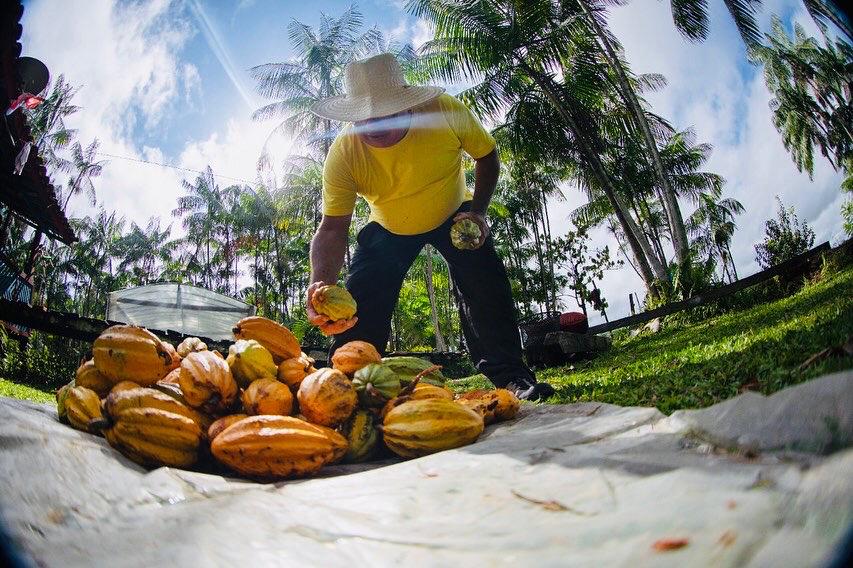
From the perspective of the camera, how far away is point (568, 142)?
414 inches

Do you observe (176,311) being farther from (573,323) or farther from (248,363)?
(248,363)

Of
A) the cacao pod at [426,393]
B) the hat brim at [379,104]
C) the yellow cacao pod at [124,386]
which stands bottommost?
the cacao pod at [426,393]

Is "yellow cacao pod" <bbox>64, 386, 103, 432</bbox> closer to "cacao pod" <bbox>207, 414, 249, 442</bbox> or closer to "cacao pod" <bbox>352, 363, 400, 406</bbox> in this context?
"cacao pod" <bbox>207, 414, 249, 442</bbox>

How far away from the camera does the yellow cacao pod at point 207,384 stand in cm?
142

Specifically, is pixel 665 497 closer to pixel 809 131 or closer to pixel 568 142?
pixel 809 131

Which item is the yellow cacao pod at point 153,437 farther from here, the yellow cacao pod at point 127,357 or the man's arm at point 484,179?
the man's arm at point 484,179

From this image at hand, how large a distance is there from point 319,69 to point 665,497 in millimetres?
3151

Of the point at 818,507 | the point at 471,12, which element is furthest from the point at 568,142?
the point at 818,507

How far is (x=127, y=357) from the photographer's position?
1.48 meters

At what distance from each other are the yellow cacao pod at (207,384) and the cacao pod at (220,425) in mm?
87

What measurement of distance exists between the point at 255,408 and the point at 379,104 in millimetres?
1841

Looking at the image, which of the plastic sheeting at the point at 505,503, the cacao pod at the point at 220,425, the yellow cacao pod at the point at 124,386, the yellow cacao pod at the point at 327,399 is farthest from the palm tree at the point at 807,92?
the yellow cacao pod at the point at 124,386

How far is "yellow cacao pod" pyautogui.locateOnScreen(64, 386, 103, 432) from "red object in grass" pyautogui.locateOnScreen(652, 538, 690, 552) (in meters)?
1.53

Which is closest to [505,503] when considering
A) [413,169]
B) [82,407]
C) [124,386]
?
[124,386]
